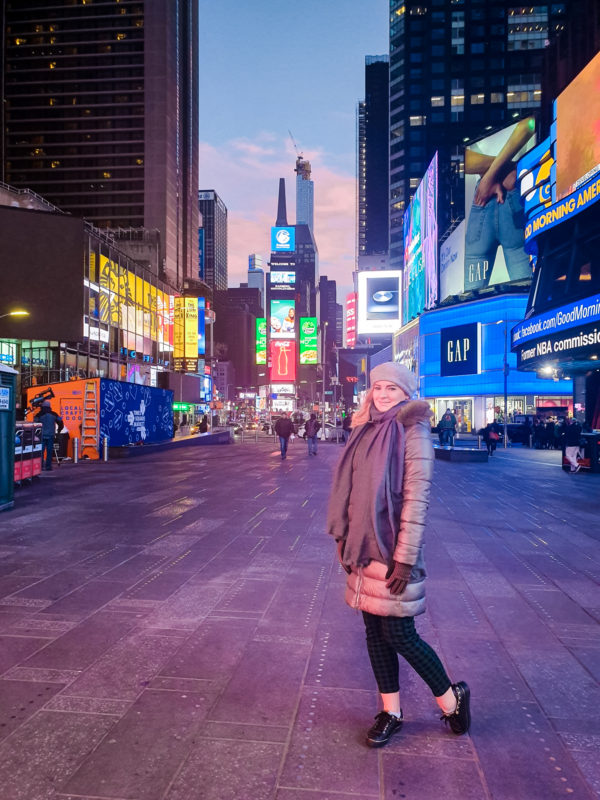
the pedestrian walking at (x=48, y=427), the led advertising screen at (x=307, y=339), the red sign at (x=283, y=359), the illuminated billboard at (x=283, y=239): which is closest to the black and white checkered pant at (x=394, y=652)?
the pedestrian walking at (x=48, y=427)

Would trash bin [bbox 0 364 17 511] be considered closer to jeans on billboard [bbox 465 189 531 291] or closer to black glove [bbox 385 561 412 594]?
black glove [bbox 385 561 412 594]

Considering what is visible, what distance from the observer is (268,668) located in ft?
12.9

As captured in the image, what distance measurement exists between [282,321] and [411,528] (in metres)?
53.2

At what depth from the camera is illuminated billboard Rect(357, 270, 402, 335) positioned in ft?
260

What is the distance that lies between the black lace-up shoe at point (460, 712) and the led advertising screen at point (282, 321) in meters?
52.9

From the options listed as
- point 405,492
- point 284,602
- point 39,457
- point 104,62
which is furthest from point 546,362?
point 104,62

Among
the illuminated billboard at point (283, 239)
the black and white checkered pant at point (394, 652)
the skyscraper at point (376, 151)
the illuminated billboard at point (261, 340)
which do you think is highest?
the skyscraper at point (376, 151)

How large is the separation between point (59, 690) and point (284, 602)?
2.25 m

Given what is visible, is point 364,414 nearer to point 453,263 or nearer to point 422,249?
point 453,263

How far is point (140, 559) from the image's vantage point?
6.93 metres

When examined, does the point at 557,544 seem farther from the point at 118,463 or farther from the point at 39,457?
the point at 118,463

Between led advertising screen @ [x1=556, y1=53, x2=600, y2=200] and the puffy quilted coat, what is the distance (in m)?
23.5

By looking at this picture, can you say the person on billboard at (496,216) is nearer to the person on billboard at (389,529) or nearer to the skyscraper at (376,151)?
the person on billboard at (389,529)

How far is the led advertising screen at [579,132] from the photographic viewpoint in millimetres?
22750
